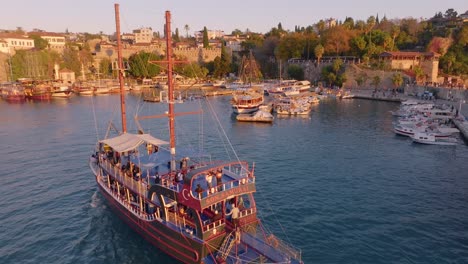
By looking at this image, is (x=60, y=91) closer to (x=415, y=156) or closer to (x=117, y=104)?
(x=117, y=104)

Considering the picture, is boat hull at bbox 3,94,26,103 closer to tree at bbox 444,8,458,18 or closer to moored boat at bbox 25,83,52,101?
moored boat at bbox 25,83,52,101

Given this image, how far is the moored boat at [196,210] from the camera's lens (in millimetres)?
17031

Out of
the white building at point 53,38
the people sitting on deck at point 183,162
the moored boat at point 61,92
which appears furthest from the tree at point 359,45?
the white building at point 53,38

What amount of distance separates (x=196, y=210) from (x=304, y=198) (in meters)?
13.9

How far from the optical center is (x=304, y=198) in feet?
92.8

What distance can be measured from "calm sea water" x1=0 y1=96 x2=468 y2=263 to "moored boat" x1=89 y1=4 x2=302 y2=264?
2.10m

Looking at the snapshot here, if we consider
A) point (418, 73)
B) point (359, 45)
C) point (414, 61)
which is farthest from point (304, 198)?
point (359, 45)

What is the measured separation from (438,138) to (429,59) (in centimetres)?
5477

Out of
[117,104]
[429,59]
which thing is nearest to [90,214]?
[117,104]

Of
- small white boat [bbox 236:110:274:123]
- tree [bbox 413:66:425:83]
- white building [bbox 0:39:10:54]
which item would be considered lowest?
small white boat [bbox 236:110:274:123]

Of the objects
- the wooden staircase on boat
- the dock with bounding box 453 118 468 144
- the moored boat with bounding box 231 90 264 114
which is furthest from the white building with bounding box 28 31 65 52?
the wooden staircase on boat

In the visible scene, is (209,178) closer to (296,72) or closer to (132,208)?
(132,208)

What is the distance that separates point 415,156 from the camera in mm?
40062

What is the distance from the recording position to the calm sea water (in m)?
21.2
